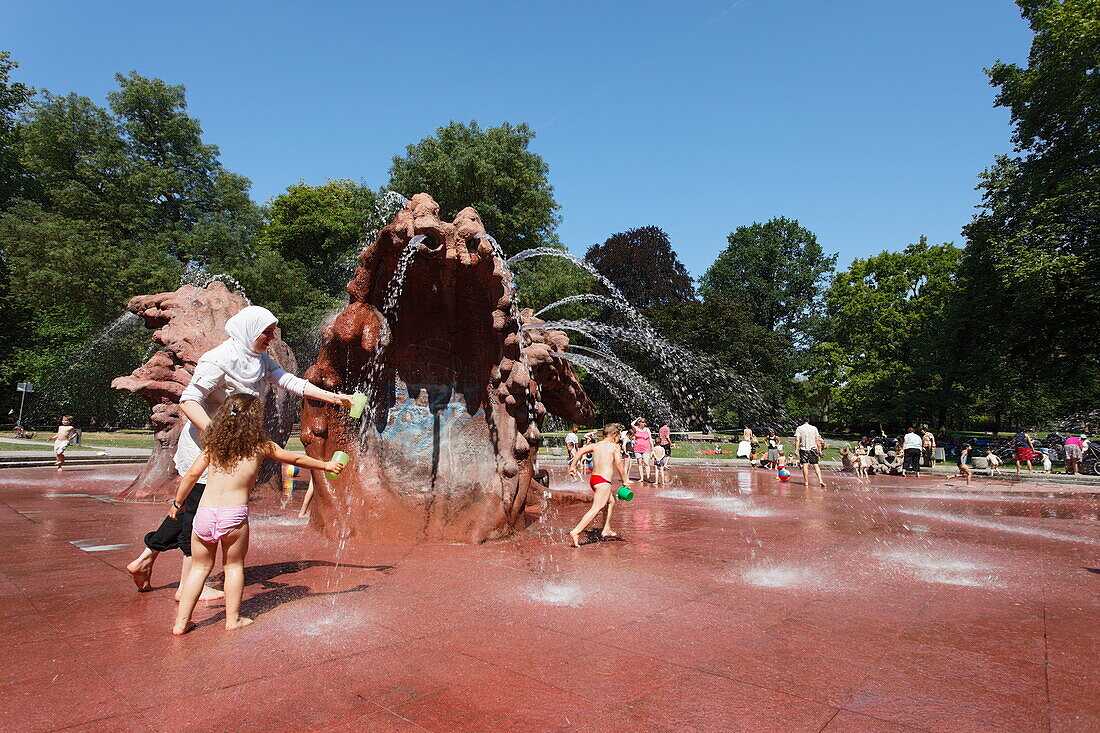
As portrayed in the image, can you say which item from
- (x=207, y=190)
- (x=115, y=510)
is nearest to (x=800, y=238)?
(x=207, y=190)

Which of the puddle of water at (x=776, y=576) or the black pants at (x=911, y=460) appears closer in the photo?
the puddle of water at (x=776, y=576)

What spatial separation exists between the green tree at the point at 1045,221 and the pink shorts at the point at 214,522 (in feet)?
82.0

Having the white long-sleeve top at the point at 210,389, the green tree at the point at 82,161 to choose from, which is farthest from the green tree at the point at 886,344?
the green tree at the point at 82,161

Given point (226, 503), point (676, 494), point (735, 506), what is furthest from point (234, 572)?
point (676, 494)

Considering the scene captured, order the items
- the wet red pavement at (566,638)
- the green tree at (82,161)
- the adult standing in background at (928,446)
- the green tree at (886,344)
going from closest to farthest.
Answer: the wet red pavement at (566,638) → the adult standing in background at (928,446) → the green tree at (82,161) → the green tree at (886,344)

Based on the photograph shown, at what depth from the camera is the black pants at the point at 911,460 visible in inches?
858

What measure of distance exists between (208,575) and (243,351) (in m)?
1.50

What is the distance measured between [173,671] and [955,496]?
15503 mm

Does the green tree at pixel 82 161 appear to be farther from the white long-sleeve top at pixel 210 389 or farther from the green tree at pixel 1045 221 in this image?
the green tree at pixel 1045 221

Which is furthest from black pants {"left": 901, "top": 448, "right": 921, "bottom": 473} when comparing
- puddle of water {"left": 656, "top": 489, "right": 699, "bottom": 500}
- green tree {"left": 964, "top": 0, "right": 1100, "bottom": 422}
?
puddle of water {"left": 656, "top": 489, "right": 699, "bottom": 500}

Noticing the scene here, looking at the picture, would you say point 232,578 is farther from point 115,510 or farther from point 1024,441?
point 1024,441

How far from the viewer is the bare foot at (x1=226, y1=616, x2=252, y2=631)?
13.7ft

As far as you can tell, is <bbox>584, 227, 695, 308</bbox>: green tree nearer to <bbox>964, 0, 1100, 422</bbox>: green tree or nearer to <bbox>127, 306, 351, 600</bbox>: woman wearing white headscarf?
<bbox>964, 0, 1100, 422</bbox>: green tree

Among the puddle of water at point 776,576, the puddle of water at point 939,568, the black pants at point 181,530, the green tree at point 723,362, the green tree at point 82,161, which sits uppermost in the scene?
the green tree at point 82,161
